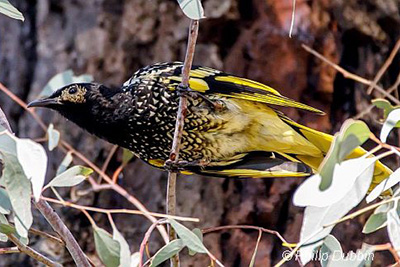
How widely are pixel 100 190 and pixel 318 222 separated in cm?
153

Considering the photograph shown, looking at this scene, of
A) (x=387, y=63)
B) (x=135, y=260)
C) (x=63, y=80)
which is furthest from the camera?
(x=387, y=63)

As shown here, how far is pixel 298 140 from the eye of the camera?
230cm

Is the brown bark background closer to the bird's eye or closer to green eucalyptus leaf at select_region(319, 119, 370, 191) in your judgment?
the bird's eye

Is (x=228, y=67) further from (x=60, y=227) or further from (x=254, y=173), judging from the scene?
(x=60, y=227)

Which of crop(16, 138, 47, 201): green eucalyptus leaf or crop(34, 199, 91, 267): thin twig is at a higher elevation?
crop(16, 138, 47, 201): green eucalyptus leaf

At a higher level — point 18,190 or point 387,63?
point 387,63

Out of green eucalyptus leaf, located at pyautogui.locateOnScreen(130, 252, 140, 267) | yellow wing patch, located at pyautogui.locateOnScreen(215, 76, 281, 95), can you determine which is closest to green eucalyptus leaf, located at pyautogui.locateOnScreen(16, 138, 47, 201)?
green eucalyptus leaf, located at pyautogui.locateOnScreen(130, 252, 140, 267)

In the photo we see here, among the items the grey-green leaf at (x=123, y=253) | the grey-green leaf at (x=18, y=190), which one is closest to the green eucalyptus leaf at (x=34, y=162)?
the grey-green leaf at (x=18, y=190)

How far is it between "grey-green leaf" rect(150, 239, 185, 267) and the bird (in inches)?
22.5

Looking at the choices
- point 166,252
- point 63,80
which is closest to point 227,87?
point 63,80

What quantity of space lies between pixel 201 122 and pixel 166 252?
2.25 feet

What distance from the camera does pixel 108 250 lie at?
1.62 meters

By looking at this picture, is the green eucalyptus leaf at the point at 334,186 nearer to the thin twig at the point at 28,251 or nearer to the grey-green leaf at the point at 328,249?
the grey-green leaf at the point at 328,249

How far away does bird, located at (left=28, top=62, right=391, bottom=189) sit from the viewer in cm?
223
